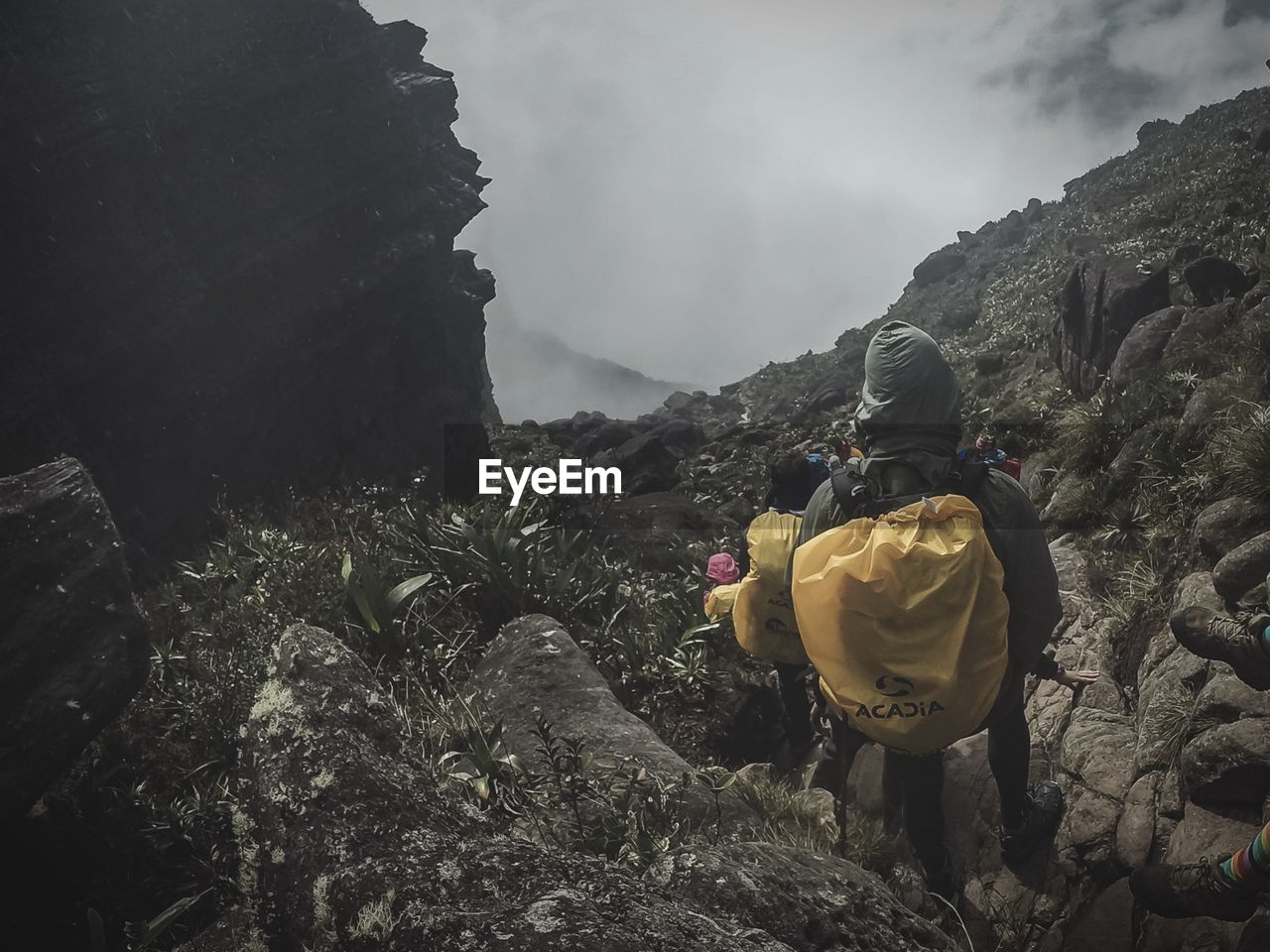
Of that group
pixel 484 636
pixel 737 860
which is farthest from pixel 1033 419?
pixel 737 860

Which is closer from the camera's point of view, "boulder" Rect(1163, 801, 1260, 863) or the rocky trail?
the rocky trail

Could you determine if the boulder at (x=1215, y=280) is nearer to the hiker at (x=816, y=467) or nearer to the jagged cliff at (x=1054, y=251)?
the jagged cliff at (x=1054, y=251)

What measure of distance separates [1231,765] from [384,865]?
10.8ft

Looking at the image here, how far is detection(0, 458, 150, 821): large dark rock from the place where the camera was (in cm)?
339

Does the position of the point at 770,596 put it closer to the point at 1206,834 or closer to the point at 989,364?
the point at 1206,834

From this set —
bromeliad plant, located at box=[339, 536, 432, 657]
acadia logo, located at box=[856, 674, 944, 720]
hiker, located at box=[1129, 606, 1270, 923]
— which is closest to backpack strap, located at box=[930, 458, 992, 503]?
acadia logo, located at box=[856, 674, 944, 720]

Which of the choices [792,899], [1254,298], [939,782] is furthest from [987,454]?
[1254,298]

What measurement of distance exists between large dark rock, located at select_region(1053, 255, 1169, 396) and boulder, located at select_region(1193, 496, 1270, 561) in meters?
10.3

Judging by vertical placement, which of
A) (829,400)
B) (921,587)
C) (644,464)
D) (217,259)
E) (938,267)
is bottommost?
(921,587)

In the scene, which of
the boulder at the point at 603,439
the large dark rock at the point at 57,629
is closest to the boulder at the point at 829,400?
the boulder at the point at 603,439

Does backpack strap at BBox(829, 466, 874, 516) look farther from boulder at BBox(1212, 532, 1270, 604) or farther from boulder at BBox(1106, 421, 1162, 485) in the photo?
boulder at BBox(1106, 421, 1162, 485)

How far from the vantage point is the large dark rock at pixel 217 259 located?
43.9 ft

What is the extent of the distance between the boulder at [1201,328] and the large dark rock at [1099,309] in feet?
10.5

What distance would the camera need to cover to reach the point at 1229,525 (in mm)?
4309
